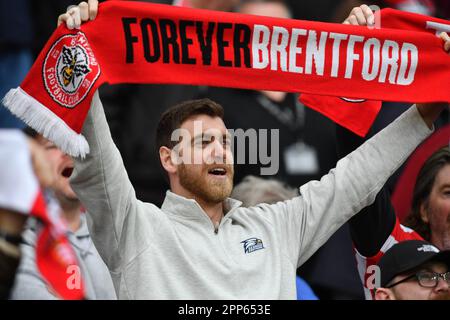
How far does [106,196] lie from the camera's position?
463 centimetres

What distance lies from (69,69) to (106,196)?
1.72 ft

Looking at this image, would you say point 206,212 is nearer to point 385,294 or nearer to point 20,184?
point 385,294

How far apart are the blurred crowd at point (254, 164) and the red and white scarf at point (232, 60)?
30 centimetres

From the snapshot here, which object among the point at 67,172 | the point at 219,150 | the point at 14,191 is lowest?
the point at 67,172

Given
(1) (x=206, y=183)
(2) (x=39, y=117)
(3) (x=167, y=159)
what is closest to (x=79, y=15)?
(2) (x=39, y=117)

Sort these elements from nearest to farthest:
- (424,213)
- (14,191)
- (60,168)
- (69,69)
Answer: (14,191) → (69,69) → (424,213) → (60,168)

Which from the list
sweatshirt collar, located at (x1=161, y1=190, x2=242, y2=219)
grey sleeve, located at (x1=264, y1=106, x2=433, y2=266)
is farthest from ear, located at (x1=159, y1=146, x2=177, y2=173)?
grey sleeve, located at (x1=264, y1=106, x2=433, y2=266)

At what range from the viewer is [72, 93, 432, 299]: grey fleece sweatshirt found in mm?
4633

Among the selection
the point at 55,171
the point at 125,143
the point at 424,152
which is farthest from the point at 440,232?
the point at 125,143

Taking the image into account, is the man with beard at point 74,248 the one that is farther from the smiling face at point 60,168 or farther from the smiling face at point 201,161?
the smiling face at point 201,161

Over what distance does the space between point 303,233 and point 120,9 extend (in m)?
1.18

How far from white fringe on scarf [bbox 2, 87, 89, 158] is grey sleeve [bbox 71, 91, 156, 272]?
0.09 metres
